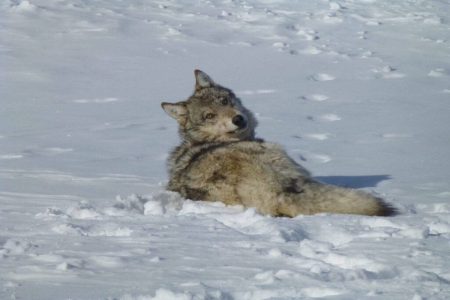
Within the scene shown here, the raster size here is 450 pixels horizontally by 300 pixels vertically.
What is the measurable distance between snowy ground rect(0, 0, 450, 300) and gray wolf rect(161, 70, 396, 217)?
200 millimetres

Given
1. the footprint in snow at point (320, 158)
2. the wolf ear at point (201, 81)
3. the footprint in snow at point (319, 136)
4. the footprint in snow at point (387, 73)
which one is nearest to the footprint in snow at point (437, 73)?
the footprint in snow at point (387, 73)

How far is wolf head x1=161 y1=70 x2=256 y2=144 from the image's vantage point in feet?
24.3

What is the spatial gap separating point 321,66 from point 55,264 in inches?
457

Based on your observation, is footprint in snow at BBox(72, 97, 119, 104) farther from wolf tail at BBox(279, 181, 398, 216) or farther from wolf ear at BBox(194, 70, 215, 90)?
wolf tail at BBox(279, 181, 398, 216)

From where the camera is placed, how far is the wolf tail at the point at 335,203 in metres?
5.75

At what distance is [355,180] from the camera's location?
307 inches

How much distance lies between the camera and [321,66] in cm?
1519

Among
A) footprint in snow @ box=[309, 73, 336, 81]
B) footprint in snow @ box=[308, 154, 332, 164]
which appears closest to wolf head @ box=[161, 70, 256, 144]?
footprint in snow @ box=[308, 154, 332, 164]

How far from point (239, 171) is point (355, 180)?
2008 millimetres

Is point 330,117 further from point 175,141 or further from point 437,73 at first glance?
point 437,73

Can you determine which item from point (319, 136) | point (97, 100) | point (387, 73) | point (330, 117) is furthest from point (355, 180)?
point (387, 73)

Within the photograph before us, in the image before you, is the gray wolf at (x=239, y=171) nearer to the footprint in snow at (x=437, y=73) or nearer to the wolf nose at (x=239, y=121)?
the wolf nose at (x=239, y=121)

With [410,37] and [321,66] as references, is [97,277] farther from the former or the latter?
[410,37]

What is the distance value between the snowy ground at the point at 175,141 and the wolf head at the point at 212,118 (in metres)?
0.61
